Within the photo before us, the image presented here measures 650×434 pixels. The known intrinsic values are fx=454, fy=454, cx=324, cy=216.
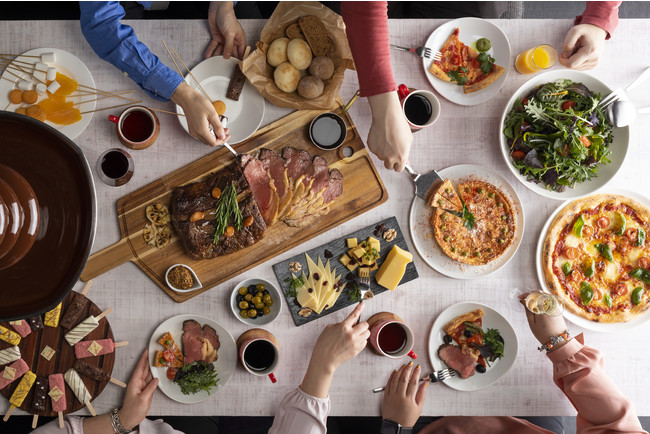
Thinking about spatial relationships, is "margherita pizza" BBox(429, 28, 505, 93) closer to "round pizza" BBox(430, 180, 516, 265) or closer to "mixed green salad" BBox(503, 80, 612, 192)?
"mixed green salad" BBox(503, 80, 612, 192)

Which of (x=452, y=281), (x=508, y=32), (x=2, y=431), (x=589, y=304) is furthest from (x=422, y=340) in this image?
Answer: (x=2, y=431)

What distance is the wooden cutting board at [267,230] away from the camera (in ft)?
7.56

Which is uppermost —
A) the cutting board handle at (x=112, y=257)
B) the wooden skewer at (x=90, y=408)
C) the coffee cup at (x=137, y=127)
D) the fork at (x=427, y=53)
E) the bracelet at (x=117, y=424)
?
the fork at (x=427, y=53)

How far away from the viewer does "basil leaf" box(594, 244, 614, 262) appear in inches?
94.0

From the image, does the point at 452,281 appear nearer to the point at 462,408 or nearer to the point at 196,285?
the point at 462,408

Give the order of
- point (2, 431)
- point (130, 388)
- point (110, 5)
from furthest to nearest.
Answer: point (2, 431)
point (130, 388)
point (110, 5)

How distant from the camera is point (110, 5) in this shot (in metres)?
2.05

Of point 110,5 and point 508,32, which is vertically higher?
point 110,5

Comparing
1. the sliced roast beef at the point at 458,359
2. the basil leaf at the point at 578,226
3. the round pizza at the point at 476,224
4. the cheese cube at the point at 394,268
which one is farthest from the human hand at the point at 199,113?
the basil leaf at the point at 578,226

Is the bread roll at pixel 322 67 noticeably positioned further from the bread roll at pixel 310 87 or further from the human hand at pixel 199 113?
the human hand at pixel 199 113

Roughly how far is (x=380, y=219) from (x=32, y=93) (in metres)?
1.82

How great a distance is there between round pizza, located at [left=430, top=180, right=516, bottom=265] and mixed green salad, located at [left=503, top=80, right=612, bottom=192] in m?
0.20

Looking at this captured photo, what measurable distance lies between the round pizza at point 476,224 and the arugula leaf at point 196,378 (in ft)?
4.41

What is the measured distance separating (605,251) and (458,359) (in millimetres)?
968
